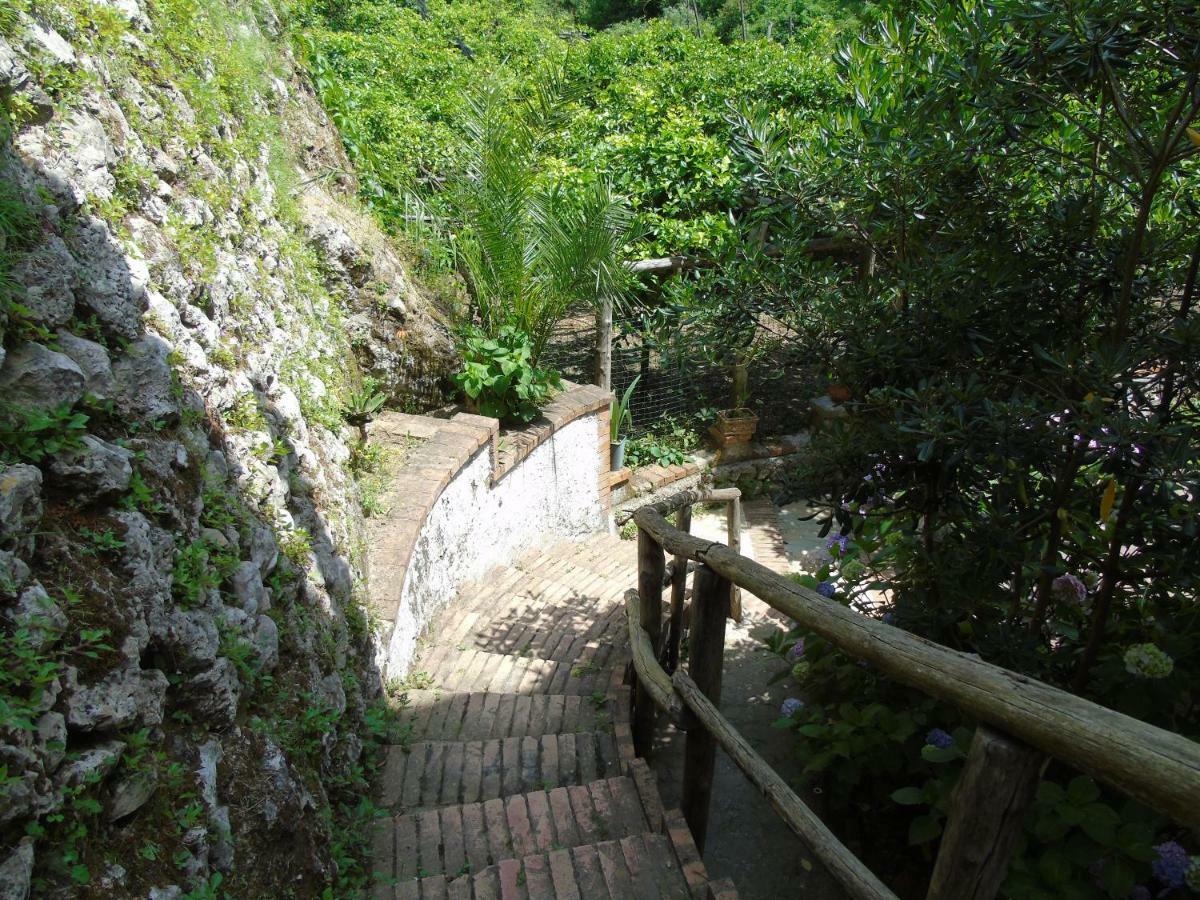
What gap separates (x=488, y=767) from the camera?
10.7ft

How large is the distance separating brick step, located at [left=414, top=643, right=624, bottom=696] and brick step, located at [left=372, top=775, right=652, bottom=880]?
1.14 metres

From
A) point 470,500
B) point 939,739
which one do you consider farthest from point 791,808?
point 470,500

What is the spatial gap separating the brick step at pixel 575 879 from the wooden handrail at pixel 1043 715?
948 mm

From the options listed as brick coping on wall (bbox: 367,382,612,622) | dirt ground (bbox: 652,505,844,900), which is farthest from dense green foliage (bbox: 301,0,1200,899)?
brick coping on wall (bbox: 367,382,612,622)

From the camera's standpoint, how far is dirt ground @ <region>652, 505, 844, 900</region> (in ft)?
11.1

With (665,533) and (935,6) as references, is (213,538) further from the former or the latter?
(935,6)

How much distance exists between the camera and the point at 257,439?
3.10m

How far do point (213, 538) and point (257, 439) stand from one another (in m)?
0.72

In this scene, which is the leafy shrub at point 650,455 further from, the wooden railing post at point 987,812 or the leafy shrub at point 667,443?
the wooden railing post at point 987,812

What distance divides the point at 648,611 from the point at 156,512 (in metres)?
1.89

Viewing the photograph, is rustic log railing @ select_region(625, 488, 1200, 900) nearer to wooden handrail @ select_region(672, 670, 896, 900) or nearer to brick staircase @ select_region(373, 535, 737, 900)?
wooden handrail @ select_region(672, 670, 896, 900)

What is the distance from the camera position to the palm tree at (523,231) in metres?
5.87

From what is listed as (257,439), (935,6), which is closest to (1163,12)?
(935,6)

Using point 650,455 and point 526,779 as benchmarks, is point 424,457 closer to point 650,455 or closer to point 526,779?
point 526,779
